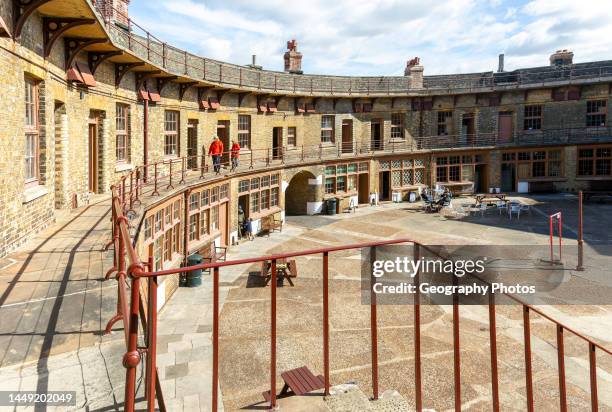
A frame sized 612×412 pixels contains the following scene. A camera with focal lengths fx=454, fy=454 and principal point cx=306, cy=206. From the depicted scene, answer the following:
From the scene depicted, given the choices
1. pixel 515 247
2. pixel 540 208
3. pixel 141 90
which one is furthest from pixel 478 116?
pixel 141 90

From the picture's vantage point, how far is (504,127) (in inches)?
1339

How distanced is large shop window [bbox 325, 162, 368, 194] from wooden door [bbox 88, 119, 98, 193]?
1667 centimetres

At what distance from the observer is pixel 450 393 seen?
874 cm

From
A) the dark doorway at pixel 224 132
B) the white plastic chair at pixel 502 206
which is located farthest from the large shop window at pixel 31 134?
the white plastic chair at pixel 502 206

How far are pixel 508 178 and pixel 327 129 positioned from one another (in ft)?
50.1

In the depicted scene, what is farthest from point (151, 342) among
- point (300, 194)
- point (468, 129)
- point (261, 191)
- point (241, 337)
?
point (468, 129)

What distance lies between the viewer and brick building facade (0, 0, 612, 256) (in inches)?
363

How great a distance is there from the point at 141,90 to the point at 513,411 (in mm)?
14500

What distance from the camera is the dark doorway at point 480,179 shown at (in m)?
34.7

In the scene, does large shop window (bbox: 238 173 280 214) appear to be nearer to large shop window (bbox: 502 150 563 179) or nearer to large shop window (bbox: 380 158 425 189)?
large shop window (bbox: 380 158 425 189)

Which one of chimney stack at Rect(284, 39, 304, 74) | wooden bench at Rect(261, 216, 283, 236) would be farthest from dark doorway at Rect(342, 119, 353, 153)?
wooden bench at Rect(261, 216, 283, 236)

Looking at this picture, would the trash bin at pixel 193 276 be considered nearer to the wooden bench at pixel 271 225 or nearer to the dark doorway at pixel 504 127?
the wooden bench at pixel 271 225

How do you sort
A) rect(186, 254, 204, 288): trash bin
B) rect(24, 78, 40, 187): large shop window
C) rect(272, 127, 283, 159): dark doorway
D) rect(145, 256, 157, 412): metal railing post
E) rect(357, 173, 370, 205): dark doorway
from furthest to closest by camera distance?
rect(357, 173, 370, 205): dark doorway, rect(272, 127, 283, 159): dark doorway, rect(186, 254, 204, 288): trash bin, rect(24, 78, 40, 187): large shop window, rect(145, 256, 157, 412): metal railing post

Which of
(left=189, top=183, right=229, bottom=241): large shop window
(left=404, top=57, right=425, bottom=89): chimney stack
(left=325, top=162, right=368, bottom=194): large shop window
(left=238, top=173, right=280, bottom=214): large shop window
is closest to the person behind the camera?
(left=189, top=183, right=229, bottom=241): large shop window
